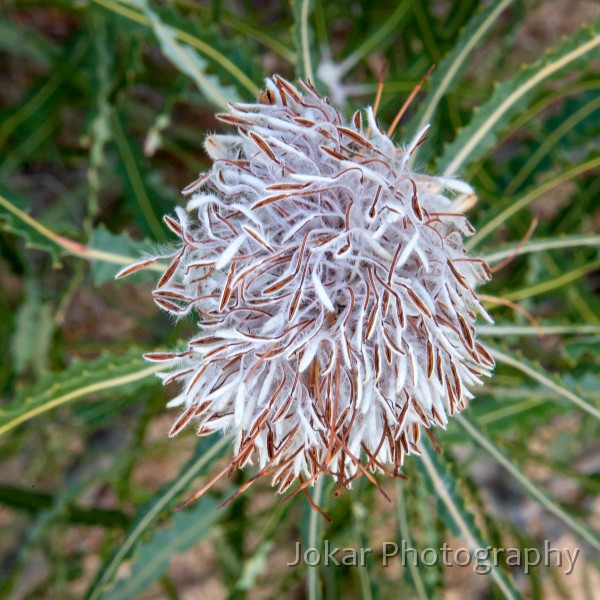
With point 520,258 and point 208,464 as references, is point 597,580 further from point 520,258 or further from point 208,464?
point 208,464

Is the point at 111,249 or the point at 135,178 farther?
the point at 135,178

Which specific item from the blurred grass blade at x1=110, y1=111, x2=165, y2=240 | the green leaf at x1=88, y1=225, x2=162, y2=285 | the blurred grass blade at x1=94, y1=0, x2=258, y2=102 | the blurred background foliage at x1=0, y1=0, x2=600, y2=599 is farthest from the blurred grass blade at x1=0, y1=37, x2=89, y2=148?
the green leaf at x1=88, y1=225, x2=162, y2=285

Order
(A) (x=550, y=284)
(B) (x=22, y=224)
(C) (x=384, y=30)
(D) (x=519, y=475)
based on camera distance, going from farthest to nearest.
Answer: (C) (x=384, y=30) → (A) (x=550, y=284) → (D) (x=519, y=475) → (B) (x=22, y=224)

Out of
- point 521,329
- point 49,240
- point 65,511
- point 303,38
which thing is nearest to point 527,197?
A: point 521,329

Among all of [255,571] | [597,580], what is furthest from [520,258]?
[597,580]

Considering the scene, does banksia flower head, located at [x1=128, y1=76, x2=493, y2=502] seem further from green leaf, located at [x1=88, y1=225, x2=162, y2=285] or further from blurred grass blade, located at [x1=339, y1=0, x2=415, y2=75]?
blurred grass blade, located at [x1=339, y1=0, x2=415, y2=75]

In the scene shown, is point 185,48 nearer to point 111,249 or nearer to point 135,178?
point 111,249
